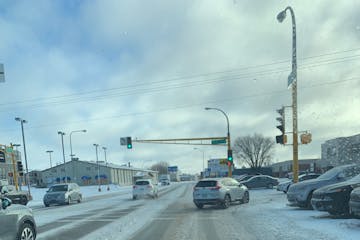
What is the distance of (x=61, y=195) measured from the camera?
28375 mm

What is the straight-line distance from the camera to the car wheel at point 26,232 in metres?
8.38

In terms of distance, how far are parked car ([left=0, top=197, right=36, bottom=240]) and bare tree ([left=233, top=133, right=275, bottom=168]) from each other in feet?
328

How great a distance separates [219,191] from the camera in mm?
18875

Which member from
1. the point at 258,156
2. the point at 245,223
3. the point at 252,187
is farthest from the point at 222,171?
the point at 245,223

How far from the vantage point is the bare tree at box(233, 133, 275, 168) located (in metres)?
Result: 106

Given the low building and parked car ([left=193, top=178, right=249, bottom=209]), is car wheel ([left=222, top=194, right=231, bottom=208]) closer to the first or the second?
parked car ([left=193, top=178, right=249, bottom=209])

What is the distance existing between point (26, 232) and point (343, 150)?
54.5 m

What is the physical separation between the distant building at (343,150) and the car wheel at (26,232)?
158 ft

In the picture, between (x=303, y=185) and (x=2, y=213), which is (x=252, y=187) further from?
(x=2, y=213)

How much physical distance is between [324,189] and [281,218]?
69.3 inches

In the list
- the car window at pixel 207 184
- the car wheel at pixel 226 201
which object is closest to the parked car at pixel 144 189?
the car window at pixel 207 184

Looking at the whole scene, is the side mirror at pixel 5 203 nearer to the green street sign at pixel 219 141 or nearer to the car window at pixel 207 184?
the car window at pixel 207 184

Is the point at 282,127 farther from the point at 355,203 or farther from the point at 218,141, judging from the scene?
the point at 218,141

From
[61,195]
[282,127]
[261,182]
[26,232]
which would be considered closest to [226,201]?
[282,127]
